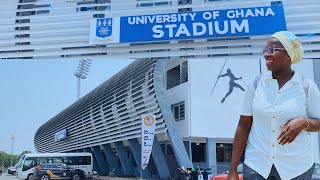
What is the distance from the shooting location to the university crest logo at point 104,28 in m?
14.3

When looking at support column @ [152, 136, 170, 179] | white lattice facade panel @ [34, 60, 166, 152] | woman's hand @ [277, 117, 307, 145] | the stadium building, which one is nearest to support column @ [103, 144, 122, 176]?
white lattice facade panel @ [34, 60, 166, 152]

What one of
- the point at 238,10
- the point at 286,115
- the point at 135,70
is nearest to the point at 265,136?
the point at 286,115

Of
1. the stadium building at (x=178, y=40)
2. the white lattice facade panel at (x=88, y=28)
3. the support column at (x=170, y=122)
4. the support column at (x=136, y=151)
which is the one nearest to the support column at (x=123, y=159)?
the support column at (x=136, y=151)

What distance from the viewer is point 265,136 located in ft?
5.93

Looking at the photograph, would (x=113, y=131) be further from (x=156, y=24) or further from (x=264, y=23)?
(x=264, y=23)

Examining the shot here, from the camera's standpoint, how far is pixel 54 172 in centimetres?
2397

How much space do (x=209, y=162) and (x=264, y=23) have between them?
28.1ft

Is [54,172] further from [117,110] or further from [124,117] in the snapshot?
[124,117]

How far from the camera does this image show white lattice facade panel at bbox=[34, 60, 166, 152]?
20391 mm

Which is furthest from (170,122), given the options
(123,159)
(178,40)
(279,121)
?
(279,121)

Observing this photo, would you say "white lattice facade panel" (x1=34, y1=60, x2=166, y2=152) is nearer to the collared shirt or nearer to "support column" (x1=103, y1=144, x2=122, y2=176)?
"support column" (x1=103, y1=144, x2=122, y2=176)

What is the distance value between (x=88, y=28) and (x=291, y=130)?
13.9m

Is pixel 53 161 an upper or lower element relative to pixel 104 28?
lower

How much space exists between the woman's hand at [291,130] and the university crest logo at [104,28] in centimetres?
1292
